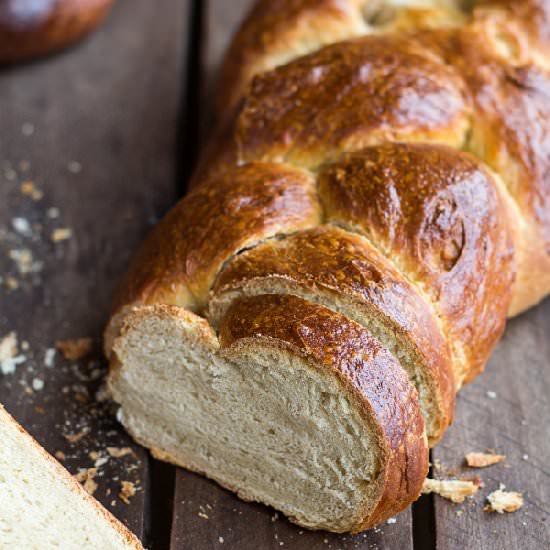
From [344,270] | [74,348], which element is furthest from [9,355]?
[344,270]

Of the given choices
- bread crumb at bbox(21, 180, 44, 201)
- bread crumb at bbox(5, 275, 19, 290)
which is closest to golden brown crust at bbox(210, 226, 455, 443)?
bread crumb at bbox(5, 275, 19, 290)

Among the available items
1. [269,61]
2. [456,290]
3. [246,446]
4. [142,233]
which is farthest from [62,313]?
[456,290]

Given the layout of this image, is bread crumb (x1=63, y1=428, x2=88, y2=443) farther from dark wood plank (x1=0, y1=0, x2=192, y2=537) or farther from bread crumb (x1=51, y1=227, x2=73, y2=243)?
bread crumb (x1=51, y1=227, x2=73, y2=243)

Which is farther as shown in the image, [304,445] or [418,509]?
[418,509]

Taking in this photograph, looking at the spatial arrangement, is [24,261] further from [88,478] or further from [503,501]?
[503,501]

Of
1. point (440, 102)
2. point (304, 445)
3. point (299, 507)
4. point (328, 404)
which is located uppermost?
point (440, 102)

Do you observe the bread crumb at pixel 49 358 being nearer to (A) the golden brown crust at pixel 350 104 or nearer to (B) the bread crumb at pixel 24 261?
(B) the bread crumb at pixel 24 261

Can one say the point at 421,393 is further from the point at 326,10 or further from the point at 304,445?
the point at 326,10
